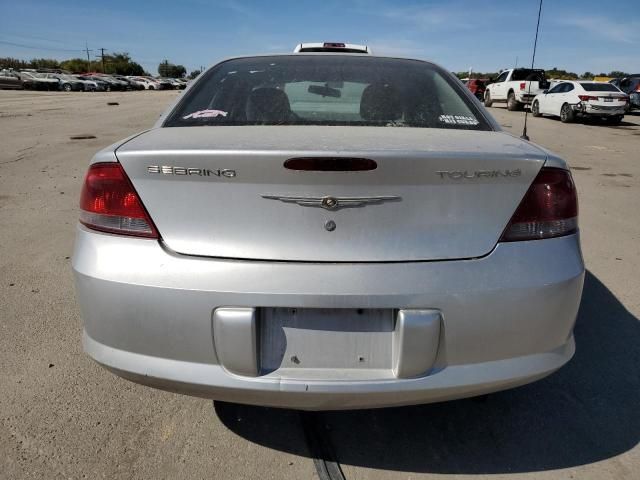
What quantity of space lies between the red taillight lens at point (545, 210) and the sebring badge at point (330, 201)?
481mm

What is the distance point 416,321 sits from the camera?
1579mm

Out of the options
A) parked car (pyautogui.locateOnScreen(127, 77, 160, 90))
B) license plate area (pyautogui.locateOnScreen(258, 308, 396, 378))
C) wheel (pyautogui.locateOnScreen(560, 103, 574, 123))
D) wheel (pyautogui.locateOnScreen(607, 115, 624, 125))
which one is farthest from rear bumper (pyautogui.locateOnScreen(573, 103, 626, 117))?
parked car (pyautogui.locateOnScreen(127, 77, 160, 90))

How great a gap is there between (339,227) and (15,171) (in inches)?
289

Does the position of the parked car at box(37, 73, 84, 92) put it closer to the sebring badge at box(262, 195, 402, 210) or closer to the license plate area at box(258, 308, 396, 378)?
the sebring badge at box(262, 195, 402, 210)

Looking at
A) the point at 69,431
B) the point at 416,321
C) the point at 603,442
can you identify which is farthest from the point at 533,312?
the point at 69,431

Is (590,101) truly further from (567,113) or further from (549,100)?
(549,100)

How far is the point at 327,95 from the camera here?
110 inches

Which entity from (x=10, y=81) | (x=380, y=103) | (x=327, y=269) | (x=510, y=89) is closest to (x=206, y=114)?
(x=380, y=103)

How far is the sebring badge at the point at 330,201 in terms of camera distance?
5.29 ft

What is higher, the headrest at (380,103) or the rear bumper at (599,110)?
the headrest at (380,103)

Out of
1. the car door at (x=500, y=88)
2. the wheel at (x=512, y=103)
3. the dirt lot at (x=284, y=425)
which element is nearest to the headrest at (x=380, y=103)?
the dirt lot at (x=284, y=425)

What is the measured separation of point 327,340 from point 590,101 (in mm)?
18482

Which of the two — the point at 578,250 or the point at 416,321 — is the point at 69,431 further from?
the point at 578,250

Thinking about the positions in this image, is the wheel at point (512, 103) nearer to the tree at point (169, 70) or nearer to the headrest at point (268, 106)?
the headrest at point (268, 106)
